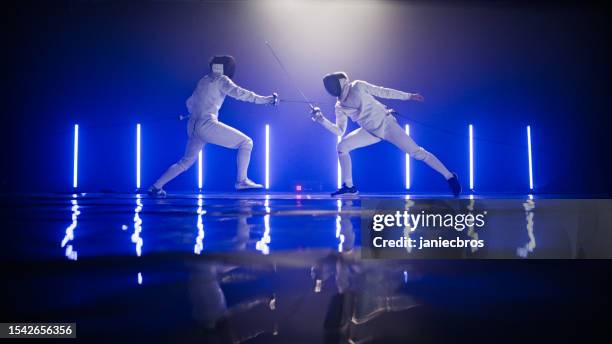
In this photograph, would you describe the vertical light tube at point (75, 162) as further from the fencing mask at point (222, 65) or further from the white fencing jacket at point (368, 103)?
the white fencing jacket at point (368, 103)

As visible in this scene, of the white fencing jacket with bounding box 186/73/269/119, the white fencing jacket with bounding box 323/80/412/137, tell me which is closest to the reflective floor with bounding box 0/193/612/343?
the white fencing jacket with bounding box 323/80/412/137

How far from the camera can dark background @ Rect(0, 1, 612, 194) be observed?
236 inches

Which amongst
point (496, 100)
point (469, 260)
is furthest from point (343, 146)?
point (469, 260)

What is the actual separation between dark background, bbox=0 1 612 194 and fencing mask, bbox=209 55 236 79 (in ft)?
2.43

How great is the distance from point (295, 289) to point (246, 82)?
542 centimetres

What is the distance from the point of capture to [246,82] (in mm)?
5996

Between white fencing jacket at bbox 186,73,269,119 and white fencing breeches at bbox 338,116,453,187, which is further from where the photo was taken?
white fencing jacket at bbox 186,73,269,119

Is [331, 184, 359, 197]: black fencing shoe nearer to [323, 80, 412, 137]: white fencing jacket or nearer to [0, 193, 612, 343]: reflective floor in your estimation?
[323, 80, 412, 137]: white fencing jacket

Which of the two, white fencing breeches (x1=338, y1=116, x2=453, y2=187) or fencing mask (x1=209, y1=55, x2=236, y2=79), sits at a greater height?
fencing mask (x1=209, y1=55, x2=236, y2=79)

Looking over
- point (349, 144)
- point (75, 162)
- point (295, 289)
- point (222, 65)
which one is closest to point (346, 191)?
point (349, 144)

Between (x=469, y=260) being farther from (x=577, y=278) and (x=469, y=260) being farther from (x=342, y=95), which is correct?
(x=342, y=95)

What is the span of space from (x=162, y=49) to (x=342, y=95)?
123 inches

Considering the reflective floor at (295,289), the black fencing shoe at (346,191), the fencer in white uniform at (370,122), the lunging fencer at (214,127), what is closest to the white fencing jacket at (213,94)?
the lunging fencer at (214,127)

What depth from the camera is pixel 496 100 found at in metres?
6.22
